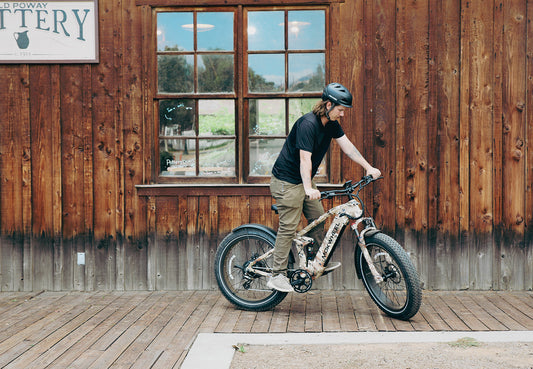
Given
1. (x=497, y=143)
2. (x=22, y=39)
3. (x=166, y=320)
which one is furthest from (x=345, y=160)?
(x=22, y=39)

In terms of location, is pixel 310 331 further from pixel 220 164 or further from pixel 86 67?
pixel 86 67

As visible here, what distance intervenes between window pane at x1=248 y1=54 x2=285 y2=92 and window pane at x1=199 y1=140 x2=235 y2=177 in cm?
62

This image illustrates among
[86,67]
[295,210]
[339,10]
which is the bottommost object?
[295,210]

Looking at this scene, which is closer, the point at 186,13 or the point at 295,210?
the point at 295,210

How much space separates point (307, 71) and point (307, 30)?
400 millimetres

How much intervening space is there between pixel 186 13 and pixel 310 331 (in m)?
3.38

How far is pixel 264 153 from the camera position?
20.6 ft

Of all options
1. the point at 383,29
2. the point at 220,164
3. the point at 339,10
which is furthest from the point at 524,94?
the point at 220,164

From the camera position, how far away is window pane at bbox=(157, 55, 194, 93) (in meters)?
6.28

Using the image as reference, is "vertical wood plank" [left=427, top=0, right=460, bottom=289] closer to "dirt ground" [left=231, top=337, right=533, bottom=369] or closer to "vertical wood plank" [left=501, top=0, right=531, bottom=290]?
"vertical wood plank" [left=501, top=0, right=531, bottom=290]

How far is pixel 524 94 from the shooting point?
6016 millimetres

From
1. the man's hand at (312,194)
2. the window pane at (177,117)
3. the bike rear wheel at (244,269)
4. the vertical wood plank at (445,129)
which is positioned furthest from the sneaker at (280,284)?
the window pane at (177,117)

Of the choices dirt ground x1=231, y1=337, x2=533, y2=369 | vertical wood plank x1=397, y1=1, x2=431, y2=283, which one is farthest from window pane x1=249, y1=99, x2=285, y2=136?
dirt ground x1=231, y1=337, x2=533, y2=369

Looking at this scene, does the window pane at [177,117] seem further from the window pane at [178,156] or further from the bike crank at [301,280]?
the bike crank at [301,280]
